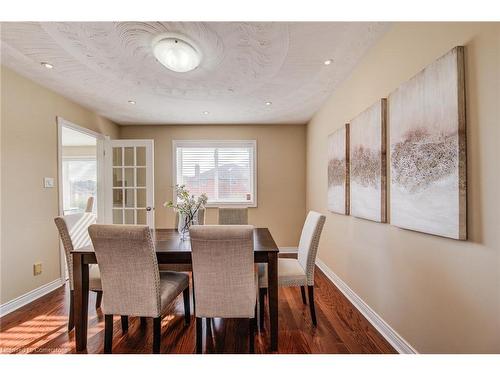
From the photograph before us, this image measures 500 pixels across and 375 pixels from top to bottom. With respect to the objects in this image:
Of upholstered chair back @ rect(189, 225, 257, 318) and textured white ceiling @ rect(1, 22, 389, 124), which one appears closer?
upholstered chair back @ rect(189, 225, 257, 318)

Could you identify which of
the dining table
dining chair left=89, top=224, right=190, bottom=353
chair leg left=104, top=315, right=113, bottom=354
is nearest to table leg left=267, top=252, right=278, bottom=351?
the dining table

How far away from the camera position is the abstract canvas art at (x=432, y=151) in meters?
1.22

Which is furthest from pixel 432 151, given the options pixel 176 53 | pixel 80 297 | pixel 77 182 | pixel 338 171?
pixel 77 182

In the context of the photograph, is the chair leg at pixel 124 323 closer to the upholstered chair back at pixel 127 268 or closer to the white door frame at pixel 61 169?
the upholstered chair back at pixel 127 268

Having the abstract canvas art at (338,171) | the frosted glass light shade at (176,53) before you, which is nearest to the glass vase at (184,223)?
the frosted glass light shade at (176,53)

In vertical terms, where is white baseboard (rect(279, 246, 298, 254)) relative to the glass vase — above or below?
below

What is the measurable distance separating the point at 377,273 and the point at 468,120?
4.45ft

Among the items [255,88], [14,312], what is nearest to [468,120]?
[255,88]

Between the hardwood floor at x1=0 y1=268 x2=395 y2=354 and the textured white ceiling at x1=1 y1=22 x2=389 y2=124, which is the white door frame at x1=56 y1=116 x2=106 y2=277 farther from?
the hardwood floor at x1=0 y1=268 x2=395 y2=354

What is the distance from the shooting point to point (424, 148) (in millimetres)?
1437

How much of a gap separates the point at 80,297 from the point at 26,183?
167 cm

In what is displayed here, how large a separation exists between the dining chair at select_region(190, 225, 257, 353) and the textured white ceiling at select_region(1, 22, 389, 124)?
4.88 feet

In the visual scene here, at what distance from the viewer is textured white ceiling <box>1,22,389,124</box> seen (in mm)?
1856

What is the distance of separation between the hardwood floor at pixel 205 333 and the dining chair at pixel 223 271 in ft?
1.05
